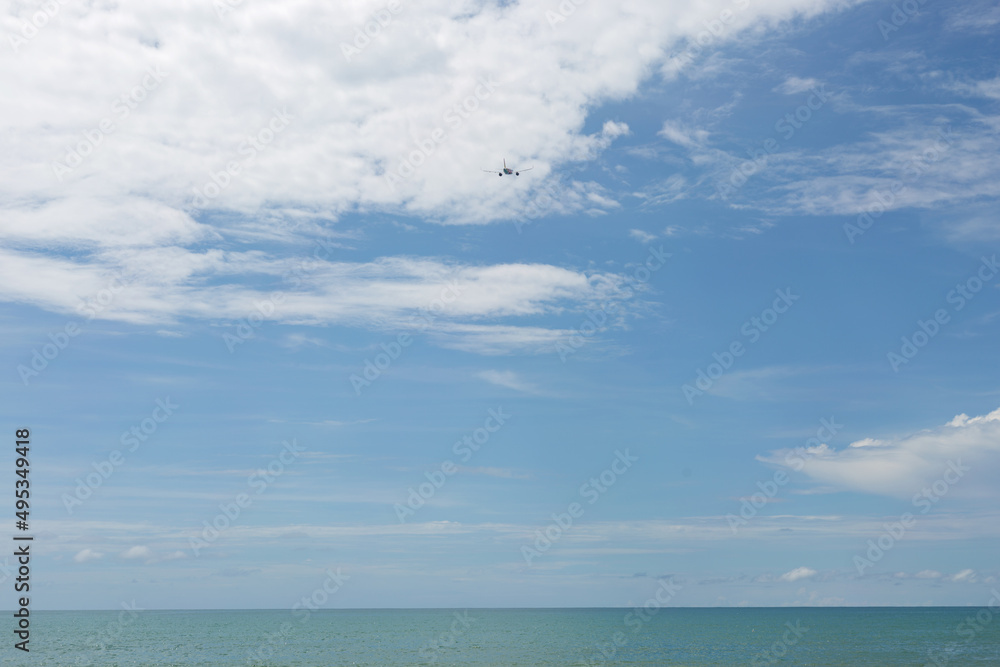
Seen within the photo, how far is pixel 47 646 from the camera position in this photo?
4469 inches

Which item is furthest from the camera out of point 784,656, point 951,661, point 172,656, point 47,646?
Answer: point 47,646

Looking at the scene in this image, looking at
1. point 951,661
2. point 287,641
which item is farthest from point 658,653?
point 287,641

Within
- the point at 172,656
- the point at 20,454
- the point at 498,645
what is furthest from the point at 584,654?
the point at 20,454

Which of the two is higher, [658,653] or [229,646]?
[229,646]

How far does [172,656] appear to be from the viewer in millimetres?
92812

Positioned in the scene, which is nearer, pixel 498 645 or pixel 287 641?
pixel 498 645

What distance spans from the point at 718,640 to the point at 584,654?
38.1 metres

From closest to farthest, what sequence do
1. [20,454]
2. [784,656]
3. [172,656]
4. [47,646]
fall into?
[20,454] → [784,656] → [172,656] → [47,646]

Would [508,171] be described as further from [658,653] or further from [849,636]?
[849,636]

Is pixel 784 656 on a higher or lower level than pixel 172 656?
lower

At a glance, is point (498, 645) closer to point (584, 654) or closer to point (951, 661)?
point (584, 654)

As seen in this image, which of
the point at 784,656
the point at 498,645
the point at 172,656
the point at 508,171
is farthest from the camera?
the point at 498,645

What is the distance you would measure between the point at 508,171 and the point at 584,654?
206 feet

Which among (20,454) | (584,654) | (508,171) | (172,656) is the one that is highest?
(508,171)
